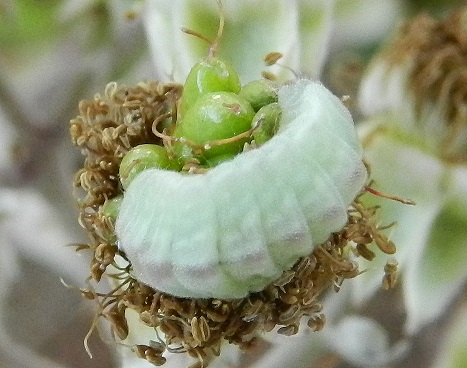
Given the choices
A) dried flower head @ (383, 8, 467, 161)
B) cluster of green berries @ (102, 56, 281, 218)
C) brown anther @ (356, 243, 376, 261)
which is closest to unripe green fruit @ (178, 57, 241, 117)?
cluster of green berries @ (102, 56, 281, 218)

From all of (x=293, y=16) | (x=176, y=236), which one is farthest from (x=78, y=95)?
(x=176, y=236)

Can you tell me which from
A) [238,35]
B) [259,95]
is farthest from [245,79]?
[259,95]

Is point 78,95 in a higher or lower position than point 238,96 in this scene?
lower

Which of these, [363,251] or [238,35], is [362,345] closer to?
[363,251]

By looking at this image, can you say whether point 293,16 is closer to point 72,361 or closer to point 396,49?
point 396,49

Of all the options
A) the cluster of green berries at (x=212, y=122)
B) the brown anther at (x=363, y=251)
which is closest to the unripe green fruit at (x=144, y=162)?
the cluster of green berries at (x=212, y=122)

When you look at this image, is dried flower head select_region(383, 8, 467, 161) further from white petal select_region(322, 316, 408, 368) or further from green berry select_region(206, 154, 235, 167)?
green berry select_region(206, 154, 235, 167)
